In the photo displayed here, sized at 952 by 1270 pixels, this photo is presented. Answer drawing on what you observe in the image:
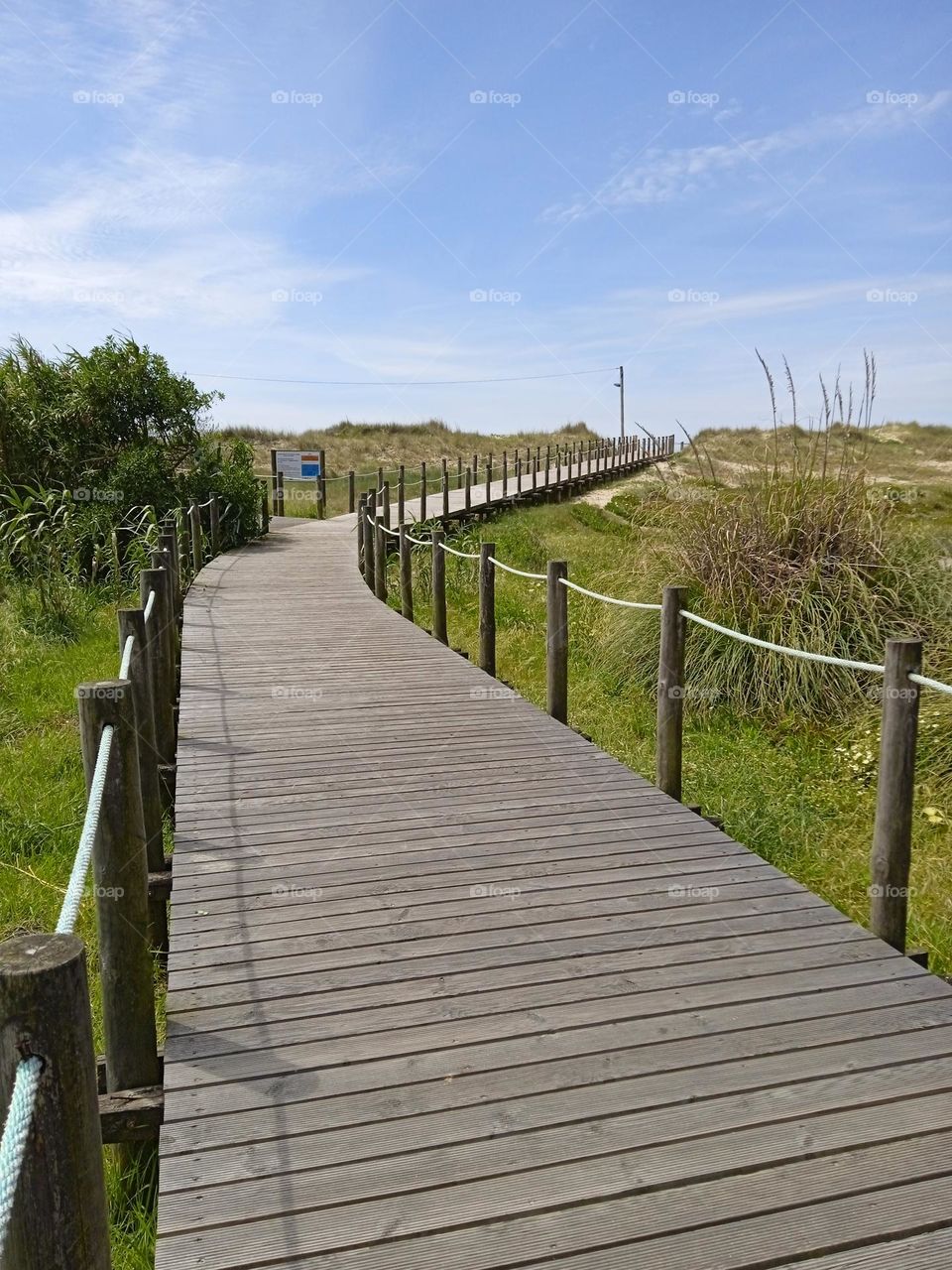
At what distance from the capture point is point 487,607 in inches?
303

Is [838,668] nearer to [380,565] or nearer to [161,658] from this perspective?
[161,658]

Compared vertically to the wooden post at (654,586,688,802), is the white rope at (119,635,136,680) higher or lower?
higher

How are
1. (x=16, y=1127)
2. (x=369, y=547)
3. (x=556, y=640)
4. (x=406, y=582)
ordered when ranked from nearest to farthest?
(x=16, y=1127)
(x=556, y=640)
(x=406, y=582)
(x=369, y=547)

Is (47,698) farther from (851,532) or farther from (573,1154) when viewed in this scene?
(573,1154)

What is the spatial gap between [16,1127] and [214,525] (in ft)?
49.7

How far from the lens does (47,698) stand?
8.75 meters

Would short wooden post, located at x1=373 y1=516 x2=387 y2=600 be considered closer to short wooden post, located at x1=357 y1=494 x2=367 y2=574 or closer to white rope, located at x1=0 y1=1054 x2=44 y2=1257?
short wooden post, located at x1=357 y1=494 x2=367 y2=574

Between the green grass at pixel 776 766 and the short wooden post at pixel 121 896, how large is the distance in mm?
2909

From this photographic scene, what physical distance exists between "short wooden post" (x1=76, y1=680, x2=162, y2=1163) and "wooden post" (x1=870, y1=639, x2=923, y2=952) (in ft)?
7.21

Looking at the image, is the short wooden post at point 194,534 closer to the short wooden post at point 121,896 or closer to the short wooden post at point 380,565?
the short wooden post at point 380,565

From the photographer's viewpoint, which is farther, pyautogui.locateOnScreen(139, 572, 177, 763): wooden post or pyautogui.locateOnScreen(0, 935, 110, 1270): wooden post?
pyautogui.locateOnScreen(139, 572, 177, 763): wooden post

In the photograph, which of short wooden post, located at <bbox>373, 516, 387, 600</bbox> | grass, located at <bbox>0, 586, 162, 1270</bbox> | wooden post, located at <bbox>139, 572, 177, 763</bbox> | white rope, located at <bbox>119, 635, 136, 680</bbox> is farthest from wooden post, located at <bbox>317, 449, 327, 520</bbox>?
white rope, located at <bbox>119, 635, 136, 680</bbox>

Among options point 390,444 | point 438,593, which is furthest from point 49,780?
point 390,444

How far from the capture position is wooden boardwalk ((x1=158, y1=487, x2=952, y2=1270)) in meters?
2.07
